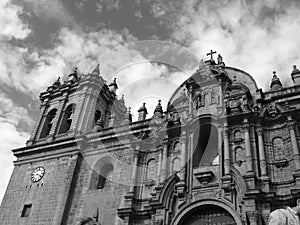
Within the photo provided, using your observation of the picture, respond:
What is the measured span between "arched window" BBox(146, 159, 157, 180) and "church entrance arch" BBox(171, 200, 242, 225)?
3085mm

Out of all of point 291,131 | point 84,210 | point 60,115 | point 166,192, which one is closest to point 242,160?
point 291,131

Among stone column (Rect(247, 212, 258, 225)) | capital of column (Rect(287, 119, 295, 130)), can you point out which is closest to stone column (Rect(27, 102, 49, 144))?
stone column (Rect(247, 212, 258, 225))

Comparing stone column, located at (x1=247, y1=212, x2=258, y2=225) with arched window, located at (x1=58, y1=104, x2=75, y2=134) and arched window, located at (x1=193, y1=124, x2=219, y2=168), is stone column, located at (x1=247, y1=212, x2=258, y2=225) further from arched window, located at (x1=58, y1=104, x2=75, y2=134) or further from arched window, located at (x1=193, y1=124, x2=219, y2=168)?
arched window, located at (x1=58, y1=104, x2=75, y2=134)

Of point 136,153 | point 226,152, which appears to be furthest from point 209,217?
point 136,153

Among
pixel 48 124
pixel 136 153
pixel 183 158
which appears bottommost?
pixel 183 158

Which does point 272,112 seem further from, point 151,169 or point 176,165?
point 151,169

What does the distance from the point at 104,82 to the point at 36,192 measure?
9.49m

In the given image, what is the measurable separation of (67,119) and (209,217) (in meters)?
13.0

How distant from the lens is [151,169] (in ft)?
60.0

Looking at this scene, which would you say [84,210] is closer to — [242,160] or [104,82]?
[242,160]

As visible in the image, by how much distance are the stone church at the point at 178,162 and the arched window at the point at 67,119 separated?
10 centimetres

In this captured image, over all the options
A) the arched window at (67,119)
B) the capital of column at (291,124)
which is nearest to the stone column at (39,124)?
the arched window at (67,119)

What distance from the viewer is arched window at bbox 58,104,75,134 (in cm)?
2417

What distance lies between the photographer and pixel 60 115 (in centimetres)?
2461
